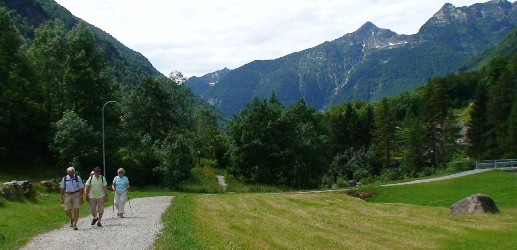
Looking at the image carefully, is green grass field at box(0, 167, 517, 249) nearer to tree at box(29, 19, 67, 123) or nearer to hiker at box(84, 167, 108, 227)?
hiker at box(84, 167, 108, 227)

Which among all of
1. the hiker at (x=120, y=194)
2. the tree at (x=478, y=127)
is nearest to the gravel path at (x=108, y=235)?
the hiker at (x=120, y=194)

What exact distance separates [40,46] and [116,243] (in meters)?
49.4

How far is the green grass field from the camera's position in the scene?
18.2 meters

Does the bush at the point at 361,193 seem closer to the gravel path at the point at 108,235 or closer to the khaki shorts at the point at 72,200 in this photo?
the gravel path at the point at 108,235

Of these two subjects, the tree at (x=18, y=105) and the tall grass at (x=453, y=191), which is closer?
the tall grass at (x=453, y=191)

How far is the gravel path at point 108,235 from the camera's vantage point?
16203 mm

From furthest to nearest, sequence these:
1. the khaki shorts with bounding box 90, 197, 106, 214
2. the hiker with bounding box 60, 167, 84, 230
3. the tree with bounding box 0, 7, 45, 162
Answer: the tree with bounding box 0, 7, 45, 162 → the khaki shorts with bounding box 90, 197, 106, 214 → the hiker with bounding box 60, 167, 84, 230

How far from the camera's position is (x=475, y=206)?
31.4 m

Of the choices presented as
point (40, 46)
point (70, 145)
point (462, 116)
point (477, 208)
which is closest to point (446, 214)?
point (477, 208)

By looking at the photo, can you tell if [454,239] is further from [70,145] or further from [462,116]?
[462,116]

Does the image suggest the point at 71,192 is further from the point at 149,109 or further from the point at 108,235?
the point at 149,109

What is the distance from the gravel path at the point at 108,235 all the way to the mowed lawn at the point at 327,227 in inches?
26.8

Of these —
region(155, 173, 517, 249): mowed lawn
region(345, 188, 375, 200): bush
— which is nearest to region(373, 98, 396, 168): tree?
region(345, 188, 375, 200): bush

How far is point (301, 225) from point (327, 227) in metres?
1.18
